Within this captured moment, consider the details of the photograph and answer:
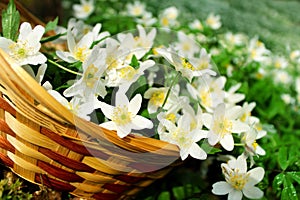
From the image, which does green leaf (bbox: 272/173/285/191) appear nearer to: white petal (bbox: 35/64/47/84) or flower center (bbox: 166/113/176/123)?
flower center (bbox: 166/113/176/123)

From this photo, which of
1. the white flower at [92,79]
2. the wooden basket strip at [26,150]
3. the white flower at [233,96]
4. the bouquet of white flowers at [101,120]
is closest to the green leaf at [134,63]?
the bouquet of white flowers at [101,120]

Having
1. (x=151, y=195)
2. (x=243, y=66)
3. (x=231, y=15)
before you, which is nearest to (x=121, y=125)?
(x=151, y=195)

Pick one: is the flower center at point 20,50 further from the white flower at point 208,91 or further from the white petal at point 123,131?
the white flower at point 208,91

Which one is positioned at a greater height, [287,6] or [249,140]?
[249,140]

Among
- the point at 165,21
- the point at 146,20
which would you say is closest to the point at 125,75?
the point at 146,20

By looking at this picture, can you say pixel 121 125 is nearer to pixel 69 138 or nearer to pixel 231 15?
pixel 69 138

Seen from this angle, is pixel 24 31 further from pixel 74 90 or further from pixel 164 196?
pixel 164 196
